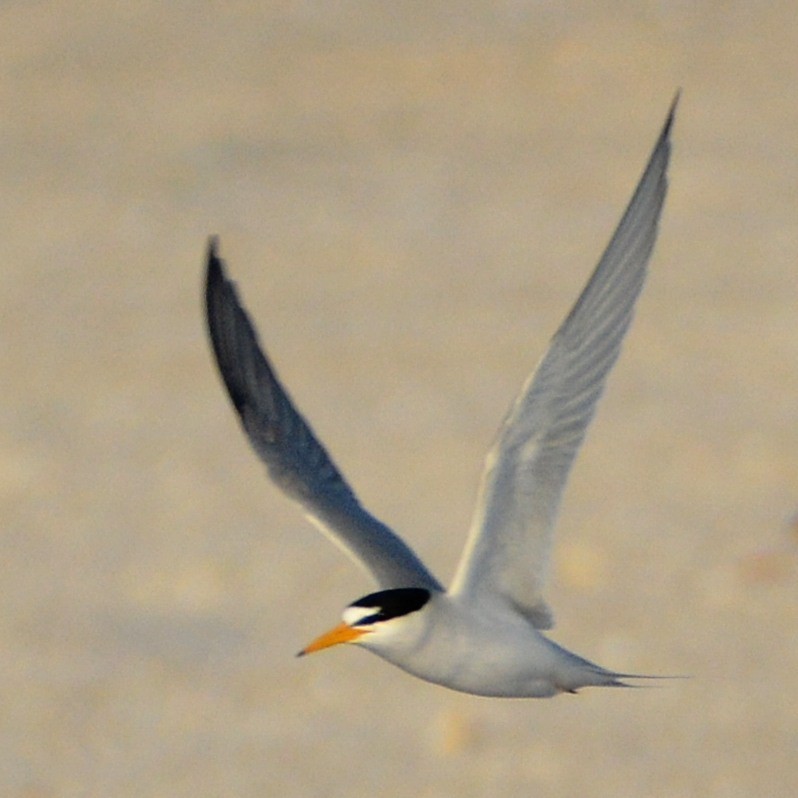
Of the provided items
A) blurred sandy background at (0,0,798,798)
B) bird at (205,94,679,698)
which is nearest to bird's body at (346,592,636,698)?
bird at (205,94,679,698)

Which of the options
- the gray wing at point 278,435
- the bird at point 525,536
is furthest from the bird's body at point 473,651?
the gray wing at point 278,435

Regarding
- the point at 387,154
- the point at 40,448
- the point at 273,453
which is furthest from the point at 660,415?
the point at 273,453

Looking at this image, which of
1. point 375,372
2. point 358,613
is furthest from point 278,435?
point 375,372

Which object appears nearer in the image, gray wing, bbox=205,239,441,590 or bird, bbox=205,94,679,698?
bird, bbox=205,94,679,698

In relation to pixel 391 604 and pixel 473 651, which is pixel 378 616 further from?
pixel 473 651

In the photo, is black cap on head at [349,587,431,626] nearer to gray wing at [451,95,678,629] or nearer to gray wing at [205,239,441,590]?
gray wing at [451,95,678,629]
